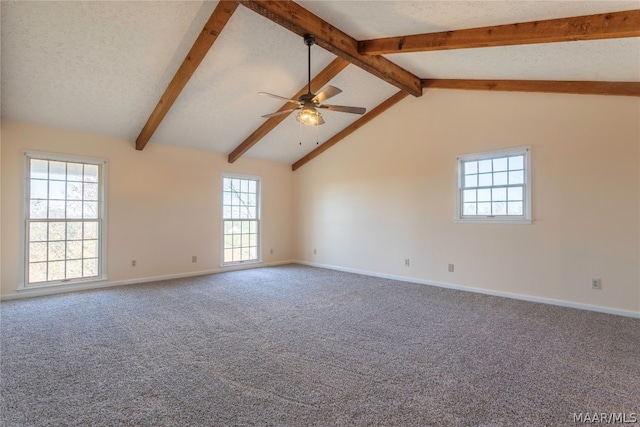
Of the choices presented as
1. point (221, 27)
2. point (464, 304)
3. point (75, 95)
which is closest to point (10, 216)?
point (75, 95)

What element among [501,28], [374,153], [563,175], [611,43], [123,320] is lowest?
[123,320]

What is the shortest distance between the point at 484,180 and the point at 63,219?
640cm

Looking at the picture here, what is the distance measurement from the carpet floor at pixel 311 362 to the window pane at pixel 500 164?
1.87 meters

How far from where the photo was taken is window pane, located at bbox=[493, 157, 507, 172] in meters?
4.39

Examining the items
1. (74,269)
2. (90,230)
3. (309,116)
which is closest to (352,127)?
(309,116)

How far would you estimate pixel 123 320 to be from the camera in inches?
132

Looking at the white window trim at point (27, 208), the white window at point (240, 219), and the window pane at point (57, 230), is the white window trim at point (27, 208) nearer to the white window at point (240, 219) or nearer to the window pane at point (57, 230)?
the window pane at point (57, 230)

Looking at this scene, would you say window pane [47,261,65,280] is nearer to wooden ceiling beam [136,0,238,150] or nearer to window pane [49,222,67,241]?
window pane [49,222,67,241]

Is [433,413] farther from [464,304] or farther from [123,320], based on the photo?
[123,320]

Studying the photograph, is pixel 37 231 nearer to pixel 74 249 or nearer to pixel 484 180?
pixel 74 249

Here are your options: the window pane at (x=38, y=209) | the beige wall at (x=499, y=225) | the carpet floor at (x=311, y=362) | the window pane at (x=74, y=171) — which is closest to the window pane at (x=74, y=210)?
the window pane at (x=38, y=209)

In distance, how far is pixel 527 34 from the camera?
2686 millimetres

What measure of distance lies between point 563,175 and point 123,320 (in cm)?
557

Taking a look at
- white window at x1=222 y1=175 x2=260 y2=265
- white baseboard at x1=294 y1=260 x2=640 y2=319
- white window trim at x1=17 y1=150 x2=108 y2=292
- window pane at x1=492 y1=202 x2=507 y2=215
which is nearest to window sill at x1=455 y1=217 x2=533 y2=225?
window pane at x1=492 y1=202 x2=507 y2=215
